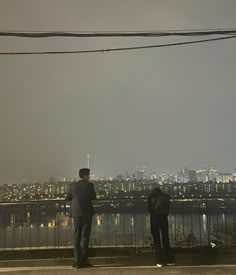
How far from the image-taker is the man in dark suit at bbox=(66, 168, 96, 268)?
324 inches

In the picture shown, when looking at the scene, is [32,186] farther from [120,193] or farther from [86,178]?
[86,178]

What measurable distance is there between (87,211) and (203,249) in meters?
2.72

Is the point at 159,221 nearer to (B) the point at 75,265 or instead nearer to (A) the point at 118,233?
(B) the point at 75,265

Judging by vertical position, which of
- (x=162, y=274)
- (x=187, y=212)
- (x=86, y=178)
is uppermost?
(x=86, y=178)

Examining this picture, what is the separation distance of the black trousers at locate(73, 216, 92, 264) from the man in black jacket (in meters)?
1.19

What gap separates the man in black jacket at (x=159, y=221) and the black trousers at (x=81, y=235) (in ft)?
3.91

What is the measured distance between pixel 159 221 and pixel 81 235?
1.47m

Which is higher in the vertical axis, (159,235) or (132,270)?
(159,235)

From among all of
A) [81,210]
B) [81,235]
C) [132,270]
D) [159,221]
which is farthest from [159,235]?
[81,210]

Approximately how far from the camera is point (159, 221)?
27.9ft

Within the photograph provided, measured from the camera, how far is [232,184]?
12.9m

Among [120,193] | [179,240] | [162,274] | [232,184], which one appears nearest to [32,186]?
[120,193]

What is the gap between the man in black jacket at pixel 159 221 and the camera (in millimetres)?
8453

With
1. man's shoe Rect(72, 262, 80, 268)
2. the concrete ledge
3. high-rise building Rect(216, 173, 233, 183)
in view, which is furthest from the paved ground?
high-rise building Rect(216, 173, 233, 183)
